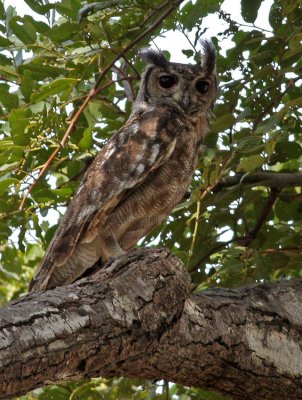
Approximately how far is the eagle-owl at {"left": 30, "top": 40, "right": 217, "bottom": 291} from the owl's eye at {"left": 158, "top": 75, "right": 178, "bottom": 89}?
1.00 ft

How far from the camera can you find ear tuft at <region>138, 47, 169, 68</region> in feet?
13.9

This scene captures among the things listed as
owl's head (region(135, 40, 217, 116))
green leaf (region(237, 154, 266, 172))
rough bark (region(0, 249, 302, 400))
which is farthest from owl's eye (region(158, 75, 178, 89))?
rough bark (region(0, 249, 302, 400))

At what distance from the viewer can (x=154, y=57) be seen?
430 cm

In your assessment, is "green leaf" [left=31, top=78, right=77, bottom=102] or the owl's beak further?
the owl's beak

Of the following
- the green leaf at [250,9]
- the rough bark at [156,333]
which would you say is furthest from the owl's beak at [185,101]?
the rough bark at [156,333]

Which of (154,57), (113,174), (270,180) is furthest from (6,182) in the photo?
(154,57)

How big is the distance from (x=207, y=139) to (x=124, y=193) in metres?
0.50

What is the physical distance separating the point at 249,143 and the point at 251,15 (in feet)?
1.82

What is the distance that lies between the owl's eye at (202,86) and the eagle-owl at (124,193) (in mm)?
257

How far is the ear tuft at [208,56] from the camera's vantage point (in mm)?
4031

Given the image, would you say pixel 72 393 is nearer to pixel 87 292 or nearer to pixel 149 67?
pixel 87 292

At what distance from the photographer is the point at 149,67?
14.1ft

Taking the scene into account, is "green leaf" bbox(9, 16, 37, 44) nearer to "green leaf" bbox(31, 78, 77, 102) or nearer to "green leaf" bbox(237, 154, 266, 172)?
"green leaf" bbox(31, 78, 77, 102)

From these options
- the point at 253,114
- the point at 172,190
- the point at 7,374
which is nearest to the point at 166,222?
the point at 172,190
